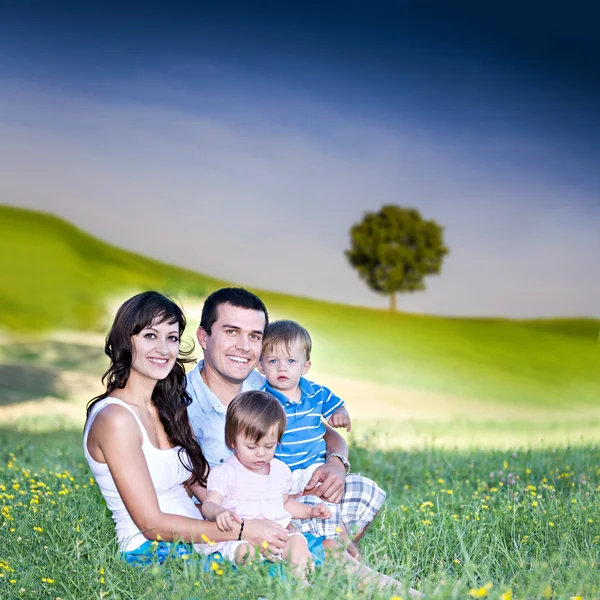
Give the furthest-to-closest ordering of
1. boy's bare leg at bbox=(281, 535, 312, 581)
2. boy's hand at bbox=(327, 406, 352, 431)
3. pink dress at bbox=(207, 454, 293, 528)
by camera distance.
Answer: boy's hand at bbox=(327, 406, 352, 431) < pink dress at bbox=(207, 454, 293, 528) < boy's bare leg at bbox=(281, 535, 312, 581)

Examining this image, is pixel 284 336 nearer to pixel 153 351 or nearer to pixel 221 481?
pixel 153 351

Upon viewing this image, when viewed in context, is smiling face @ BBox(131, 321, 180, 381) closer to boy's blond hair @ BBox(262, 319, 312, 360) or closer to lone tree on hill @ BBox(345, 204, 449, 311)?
boy's blond hair @ BBox(262, 319, 312, 360)

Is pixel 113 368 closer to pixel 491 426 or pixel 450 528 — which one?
pixel 450 528

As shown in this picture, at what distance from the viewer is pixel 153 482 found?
4.60 m

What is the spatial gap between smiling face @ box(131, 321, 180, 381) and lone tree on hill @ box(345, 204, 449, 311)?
42.7ft

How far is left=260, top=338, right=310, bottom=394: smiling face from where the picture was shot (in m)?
5.32

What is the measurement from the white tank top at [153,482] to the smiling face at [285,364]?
90 centimetres

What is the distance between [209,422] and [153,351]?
0.85 meters

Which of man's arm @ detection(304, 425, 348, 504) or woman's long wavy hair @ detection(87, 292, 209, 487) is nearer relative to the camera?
woman's long wavy hair @ detection(87, 292, 209, 487)

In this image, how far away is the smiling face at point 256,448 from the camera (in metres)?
4.56

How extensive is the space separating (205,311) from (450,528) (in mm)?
2675

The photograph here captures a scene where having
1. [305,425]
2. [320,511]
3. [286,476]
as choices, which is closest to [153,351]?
[286,476]

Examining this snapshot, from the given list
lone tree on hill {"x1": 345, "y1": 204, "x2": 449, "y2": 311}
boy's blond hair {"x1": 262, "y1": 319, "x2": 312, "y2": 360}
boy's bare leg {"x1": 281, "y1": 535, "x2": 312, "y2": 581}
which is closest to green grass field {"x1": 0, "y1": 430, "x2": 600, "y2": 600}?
boy's bare leg {"x1": 281, "y1": 535, "x2": 312, "y2": 581}

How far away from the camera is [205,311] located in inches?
213
